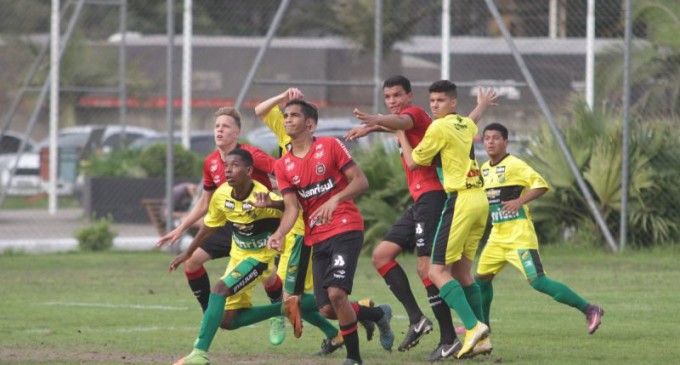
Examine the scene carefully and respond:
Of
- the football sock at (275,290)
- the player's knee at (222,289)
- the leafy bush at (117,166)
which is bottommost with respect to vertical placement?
the football sock at (275,290)

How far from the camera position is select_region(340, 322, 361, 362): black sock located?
8.95m

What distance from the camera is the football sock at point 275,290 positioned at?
10.5 metres

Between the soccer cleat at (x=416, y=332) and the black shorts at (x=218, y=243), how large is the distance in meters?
1.99

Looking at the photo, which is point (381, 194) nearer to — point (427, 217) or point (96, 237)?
point (96, 237)

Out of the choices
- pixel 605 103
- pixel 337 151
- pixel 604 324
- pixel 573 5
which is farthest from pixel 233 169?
pixel 573 5

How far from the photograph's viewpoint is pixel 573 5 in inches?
809

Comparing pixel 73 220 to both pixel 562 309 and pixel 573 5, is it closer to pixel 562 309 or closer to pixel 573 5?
pixel 573 5

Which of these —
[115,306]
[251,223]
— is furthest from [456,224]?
[115,306]

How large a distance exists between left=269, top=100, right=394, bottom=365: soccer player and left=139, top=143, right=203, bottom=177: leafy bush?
46.7 ft

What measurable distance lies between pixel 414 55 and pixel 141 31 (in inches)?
677

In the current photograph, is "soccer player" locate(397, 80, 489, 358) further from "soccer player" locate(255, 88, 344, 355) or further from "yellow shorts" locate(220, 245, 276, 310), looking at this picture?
"yellow shorts" locate(220, 245, 276, 310)

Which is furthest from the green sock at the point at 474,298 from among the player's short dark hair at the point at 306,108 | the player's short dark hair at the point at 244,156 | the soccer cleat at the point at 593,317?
the player's short dark hair at the point at 244,156

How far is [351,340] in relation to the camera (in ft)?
29.4

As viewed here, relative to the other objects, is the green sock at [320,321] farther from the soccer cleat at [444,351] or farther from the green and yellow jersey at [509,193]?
the green and yellow jersey at [509,193]
